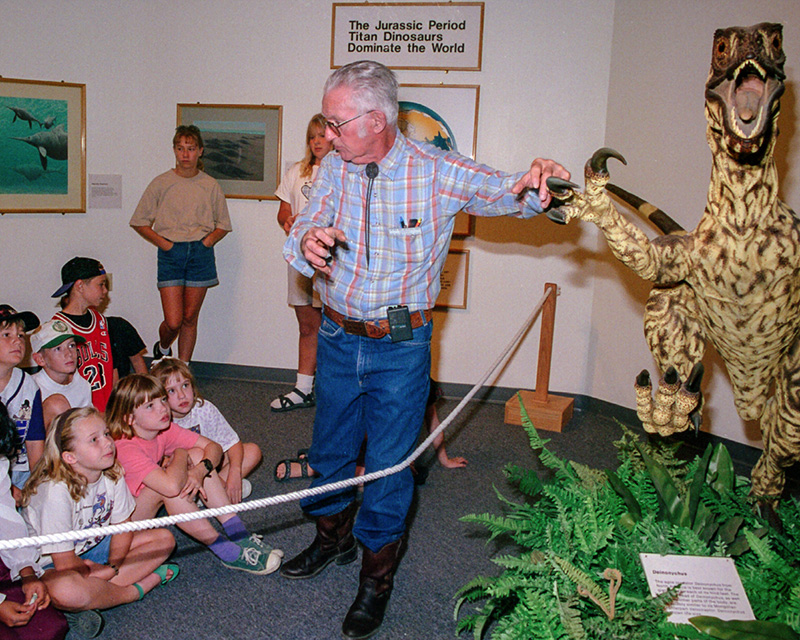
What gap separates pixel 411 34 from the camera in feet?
15.3

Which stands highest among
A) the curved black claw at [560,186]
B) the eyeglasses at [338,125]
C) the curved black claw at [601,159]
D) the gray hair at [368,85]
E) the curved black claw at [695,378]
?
the gray hair at [368,85]

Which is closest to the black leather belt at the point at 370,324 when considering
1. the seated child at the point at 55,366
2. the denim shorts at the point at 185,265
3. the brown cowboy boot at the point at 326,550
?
the brown cowboy boot at the point at 326,550

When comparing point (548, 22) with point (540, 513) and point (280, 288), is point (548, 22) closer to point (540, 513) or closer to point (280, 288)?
point (280, 288)

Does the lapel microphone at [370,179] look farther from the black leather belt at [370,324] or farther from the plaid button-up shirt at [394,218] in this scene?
the black leather belt at [370,324]

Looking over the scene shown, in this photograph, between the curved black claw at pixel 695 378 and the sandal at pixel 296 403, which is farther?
the sandal at pixel 296 403

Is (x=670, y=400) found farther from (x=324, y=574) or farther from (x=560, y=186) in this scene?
(x=324, y=574)

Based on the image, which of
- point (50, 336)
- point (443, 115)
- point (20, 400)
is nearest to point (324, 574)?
point (20, 400)

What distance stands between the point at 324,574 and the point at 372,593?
1.20 feet

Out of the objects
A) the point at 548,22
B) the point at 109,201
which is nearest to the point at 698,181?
the point at 548,22

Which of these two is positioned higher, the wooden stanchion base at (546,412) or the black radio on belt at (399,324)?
the black radio on belt at (399,324)

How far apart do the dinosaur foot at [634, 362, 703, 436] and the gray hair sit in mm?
1105

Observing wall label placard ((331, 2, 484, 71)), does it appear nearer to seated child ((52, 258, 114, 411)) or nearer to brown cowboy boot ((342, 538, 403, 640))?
seated child ((52, 258, 114, 411))

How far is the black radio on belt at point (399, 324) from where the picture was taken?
2.22 meters

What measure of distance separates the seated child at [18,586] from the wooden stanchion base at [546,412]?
9.20ft
